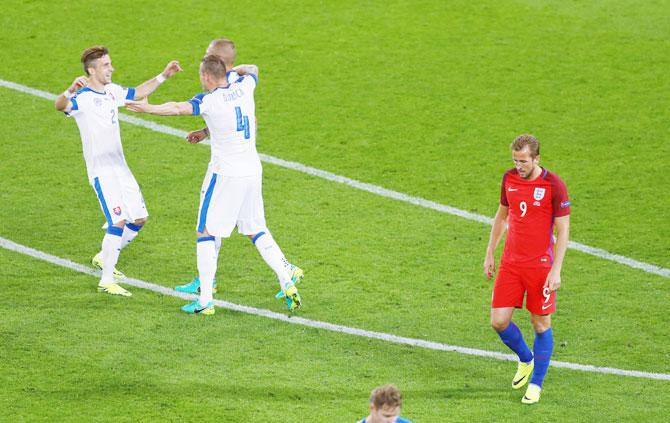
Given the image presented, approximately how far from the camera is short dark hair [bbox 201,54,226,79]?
35.1ft

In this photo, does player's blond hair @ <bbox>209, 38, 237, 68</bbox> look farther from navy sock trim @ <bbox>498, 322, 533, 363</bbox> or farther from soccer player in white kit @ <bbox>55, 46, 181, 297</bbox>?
navy sock trim @ <bbox>498, 322, 533, 363</bbox>

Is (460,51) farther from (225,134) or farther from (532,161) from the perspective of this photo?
(532,161)

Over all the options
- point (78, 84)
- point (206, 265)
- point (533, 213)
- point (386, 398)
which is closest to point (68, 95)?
point (78, 84)

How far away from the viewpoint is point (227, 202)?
36.4 feet

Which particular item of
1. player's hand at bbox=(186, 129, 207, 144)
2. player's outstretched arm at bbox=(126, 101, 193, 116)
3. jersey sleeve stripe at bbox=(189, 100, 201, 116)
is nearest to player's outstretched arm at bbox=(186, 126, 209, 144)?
player's hand at bbox=(186, 129, 207, 144)

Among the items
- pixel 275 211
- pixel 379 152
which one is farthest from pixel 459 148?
pixel 275 211

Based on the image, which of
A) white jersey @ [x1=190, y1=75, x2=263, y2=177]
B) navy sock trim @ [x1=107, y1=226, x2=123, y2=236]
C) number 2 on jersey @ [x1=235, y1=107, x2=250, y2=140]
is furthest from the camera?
navy sock trim @ [x1=107, y1=226, x2=123, y2=236]

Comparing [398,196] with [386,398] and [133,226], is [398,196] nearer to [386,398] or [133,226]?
[133,226]

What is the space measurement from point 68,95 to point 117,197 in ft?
3.51

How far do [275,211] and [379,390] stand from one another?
688cm

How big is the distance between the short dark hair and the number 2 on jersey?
338 millimetres

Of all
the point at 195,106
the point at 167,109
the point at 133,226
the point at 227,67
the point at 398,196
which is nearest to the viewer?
the point at 167,109

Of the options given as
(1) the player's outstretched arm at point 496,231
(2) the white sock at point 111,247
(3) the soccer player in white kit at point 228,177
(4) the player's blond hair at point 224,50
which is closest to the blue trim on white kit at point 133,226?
(2) the white sock at point 111,247

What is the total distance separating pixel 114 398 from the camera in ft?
31.3
